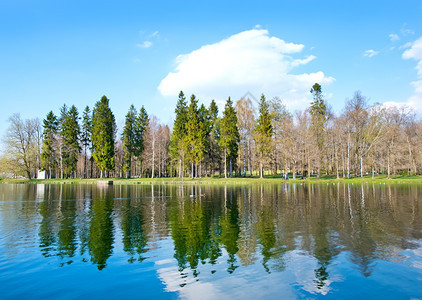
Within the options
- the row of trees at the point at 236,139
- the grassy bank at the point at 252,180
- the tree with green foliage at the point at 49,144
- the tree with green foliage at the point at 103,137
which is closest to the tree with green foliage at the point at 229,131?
the row of trees at the point at 236,139

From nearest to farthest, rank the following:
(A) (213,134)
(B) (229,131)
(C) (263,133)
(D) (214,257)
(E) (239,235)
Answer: (D) (214,257) < (E) (239,235) < (C) (263,133) < (B) (229,131) < (A) (213,134)

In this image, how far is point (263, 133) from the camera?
65.1m

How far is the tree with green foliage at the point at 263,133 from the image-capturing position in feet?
208

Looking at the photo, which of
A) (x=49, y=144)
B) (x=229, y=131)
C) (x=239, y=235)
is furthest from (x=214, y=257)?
(x=49, y=144)

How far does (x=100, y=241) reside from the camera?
13.9 meters

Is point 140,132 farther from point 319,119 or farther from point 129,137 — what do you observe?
point 319,119

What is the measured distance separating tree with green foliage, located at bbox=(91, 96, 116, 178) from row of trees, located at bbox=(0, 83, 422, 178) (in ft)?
0.79

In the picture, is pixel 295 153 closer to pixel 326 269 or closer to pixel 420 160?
pixel 420 160

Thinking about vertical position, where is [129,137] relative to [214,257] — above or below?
above

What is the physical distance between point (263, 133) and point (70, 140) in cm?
5132

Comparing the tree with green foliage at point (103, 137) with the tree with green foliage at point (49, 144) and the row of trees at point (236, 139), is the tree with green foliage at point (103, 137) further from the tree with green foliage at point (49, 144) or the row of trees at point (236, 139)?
the tree with green foliage at point (49, 144)

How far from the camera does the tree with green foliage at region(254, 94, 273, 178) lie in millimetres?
63531

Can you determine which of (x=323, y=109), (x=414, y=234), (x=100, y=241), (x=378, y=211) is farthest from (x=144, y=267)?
(x=323, y=109)

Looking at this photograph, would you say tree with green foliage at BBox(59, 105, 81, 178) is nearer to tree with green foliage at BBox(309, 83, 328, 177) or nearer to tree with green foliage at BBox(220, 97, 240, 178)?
tree with green foliage at BBox(220, 97, 240, 178)
